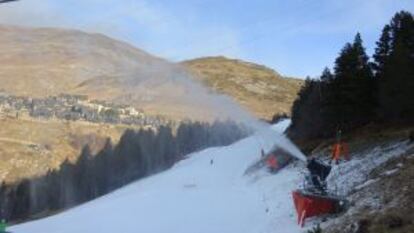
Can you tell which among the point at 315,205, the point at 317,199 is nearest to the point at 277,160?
the point at 315,205

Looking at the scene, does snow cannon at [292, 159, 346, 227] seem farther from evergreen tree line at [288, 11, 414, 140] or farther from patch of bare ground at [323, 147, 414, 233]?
evergreen tree line at [288, 11, 414, 140]

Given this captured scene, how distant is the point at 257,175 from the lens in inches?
2501

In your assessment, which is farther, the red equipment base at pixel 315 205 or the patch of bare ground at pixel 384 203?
the red equipment base at pixel 315 205

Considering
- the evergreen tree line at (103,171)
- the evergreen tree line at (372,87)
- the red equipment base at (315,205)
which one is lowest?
the evergreen tree line at (103,171)

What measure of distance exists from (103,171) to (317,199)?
336 ft

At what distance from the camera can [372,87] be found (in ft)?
206

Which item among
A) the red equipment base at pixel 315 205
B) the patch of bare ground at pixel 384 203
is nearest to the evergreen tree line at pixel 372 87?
the patch of bare ground at pixel 384 203

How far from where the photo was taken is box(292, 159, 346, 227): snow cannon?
32406 millimetres

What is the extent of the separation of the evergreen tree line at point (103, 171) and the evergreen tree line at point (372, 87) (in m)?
62.1

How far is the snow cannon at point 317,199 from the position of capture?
106ft

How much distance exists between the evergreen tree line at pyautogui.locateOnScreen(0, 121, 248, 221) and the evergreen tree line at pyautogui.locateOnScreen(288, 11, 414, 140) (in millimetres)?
62061

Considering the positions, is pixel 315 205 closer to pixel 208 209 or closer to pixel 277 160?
pixel 208 209

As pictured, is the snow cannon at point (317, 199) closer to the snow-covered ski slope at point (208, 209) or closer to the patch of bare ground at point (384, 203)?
the patch of bare ground at point (384, 203)

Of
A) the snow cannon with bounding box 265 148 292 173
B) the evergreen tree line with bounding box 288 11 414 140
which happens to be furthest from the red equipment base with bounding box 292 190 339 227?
the snow cannon with bounding box 265 148 292 173
